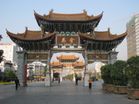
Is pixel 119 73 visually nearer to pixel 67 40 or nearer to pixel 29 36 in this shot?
pixel 67 40

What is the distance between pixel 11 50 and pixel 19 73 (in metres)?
151

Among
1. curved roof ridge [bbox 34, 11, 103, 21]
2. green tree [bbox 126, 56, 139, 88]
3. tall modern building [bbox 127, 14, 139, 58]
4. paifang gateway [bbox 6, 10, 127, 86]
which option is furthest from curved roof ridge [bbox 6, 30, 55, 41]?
tall modern building [bbox 127, 14, 139, 58]

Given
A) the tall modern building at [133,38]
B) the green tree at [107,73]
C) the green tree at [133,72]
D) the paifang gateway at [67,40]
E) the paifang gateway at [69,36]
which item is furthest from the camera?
the tall modern building at [133,38]

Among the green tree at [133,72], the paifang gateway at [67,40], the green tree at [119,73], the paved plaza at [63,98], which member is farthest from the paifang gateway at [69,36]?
the green tree at [133,72]

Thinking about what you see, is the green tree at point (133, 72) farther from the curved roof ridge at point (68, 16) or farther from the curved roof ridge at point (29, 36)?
the curved roof ridge at point (68, 16)

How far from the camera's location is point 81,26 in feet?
152

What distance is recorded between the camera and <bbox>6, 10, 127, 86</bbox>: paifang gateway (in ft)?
142

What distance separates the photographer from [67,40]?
147 ft

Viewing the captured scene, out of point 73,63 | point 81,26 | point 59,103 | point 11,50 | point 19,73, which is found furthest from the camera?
point 11,50

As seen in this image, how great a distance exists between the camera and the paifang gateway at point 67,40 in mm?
43344

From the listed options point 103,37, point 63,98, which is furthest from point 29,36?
point 63,98

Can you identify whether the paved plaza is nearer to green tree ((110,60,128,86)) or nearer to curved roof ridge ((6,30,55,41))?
green tree ((110,60,128,86))

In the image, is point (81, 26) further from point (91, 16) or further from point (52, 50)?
point (52, 50)

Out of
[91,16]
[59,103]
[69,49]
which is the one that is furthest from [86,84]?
[59,103]
